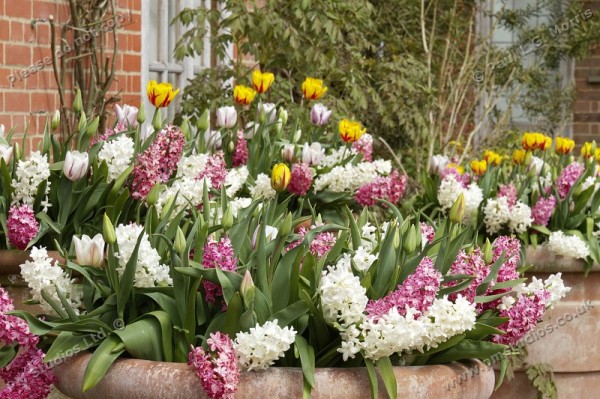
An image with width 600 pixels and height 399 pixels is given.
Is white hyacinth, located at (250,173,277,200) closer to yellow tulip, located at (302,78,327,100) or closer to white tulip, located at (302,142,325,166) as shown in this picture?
white tulip, located at (302,142,325,166)

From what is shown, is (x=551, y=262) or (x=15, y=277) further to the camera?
(x=551, y=262)

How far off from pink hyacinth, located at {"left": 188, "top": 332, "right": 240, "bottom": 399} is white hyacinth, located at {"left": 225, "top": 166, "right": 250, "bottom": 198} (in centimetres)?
170

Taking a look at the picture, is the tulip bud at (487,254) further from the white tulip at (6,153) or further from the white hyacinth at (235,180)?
the white tulip at (6,153)

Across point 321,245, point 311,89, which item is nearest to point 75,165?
point 321,245

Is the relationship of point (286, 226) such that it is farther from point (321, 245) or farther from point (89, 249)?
point (89, 249)

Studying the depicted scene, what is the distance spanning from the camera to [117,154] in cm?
368

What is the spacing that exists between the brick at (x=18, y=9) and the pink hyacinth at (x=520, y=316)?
2.88 m

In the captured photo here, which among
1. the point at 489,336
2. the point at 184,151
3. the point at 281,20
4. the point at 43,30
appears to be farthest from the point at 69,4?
the point at 489,336

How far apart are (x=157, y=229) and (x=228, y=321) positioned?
19.7 inches

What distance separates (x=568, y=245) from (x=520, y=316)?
61.0 inches

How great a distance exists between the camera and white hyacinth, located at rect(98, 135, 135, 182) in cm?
368

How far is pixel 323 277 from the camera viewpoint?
2.67 metres

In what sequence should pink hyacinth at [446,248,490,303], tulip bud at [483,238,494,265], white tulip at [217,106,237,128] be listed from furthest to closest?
1. white tulip at [217,106,237,128]
2. tulip bud at [483,238,494,265]
3. pink hyacinth at [446,248,490,303]

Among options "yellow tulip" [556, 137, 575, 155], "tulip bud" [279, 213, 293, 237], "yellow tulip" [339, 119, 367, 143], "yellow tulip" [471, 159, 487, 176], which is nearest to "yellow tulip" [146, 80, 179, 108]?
"yellow tulip" [339, 119, 367, 143]
